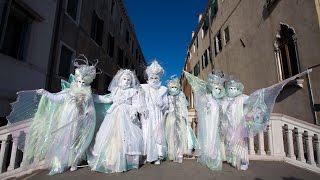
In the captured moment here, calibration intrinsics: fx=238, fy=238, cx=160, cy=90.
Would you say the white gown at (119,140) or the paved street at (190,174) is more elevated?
the white gown at (119,140)

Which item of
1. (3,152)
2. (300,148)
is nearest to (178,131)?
(300,148)

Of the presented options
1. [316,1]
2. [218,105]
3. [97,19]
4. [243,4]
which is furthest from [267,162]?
[97,19]

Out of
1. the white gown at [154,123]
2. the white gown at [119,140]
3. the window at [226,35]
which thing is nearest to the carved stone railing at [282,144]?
the white gown at [119,140]

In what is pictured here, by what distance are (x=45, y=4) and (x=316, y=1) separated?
9030mm

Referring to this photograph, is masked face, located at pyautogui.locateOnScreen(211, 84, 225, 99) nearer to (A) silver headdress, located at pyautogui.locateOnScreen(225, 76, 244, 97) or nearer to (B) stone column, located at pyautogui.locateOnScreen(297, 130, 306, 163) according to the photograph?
(A) silver headdress, located at pyautogui.locateOnScreen(225, 76, 244, 97)

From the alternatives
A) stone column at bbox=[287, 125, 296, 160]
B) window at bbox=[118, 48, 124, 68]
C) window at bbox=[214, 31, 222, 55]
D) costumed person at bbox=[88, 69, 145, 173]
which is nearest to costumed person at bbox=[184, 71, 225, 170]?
costumed person at bbox=[88, 69, 145, 173]

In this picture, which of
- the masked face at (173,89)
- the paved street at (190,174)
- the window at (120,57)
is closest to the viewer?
the paved street at (190,174)

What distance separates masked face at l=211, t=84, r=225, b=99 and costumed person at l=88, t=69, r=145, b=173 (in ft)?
5.57

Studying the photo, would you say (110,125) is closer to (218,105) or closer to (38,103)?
(38,103)

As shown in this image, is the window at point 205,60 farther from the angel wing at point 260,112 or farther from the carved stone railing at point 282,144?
the angel wing at point 260,112

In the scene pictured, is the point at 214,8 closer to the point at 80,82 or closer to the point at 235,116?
the point at 235,116

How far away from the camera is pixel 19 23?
8102mm

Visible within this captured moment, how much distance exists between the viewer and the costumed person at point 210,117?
16.0 ft

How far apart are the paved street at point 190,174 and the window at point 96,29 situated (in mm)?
10839
